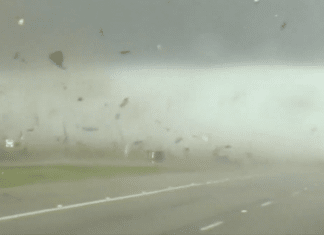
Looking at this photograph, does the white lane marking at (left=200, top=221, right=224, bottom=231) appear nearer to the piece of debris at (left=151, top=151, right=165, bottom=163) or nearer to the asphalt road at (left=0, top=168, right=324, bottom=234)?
the asphalt road at (left=0, top=168, right=324, bottom=234)

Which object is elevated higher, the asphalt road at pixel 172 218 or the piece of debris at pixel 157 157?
the asphalt road at pixel 172 218

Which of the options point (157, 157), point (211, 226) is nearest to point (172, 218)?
point (211, 226)

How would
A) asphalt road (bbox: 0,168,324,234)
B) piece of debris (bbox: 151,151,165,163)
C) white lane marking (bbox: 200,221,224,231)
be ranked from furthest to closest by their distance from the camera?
piece of debris (bbox: 151,151,165,163), white lane marking (bbox: 200,221,224,231), asphalt road (bbox: 0,168,324,234)

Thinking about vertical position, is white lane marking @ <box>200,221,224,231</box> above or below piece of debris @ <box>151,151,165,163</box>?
above

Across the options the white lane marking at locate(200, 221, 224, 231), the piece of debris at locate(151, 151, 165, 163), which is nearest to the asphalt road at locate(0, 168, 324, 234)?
the white lane marking at locate(200, 221, 224, 231)

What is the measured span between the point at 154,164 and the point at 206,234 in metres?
34.3

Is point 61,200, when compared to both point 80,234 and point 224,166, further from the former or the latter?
point 224,166

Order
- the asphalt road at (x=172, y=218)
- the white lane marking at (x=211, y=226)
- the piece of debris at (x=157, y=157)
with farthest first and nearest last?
the piece of debris at (x=157, y=157) < the white lane marking at (x=211, y=226) < the asphalt road at (x=172, y=218)

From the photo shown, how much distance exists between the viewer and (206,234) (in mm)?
9953

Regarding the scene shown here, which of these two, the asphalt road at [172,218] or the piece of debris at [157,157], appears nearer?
the asphalt road at [172,218]

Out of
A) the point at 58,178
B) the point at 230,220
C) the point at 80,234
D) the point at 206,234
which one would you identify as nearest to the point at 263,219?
the point at 230,220

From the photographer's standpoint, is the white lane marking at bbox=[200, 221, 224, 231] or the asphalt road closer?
the asphalt road

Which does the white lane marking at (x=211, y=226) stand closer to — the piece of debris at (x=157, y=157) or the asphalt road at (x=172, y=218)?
the asphalt road at (x=172, y=218)

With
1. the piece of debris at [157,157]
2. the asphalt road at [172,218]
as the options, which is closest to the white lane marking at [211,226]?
the asphalt road at [172,218]
